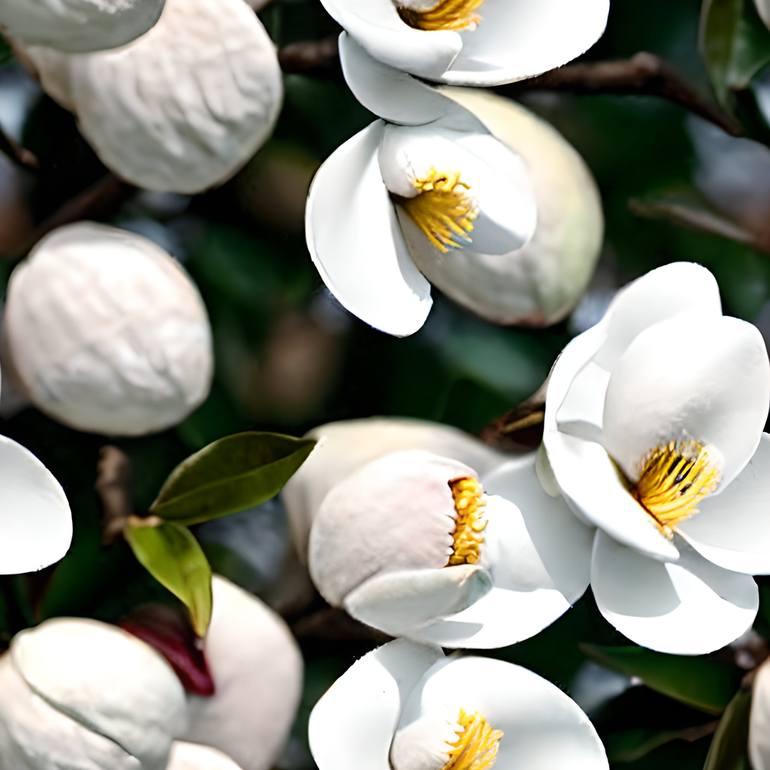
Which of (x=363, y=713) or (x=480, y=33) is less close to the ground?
(x=480, y=33)

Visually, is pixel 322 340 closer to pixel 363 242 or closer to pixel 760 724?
pixel 363 242

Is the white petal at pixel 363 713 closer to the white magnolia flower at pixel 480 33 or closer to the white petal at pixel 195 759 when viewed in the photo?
the white petal at pixel 195 759

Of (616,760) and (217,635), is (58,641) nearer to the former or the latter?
(217,635)

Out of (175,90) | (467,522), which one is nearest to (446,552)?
(467,522)

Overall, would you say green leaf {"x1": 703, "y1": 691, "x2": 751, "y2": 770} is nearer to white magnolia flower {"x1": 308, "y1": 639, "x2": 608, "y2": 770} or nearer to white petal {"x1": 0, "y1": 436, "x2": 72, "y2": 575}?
white magnolia flower {"x1": 308, "y1": 639, "x2": 608, "y2": 770}

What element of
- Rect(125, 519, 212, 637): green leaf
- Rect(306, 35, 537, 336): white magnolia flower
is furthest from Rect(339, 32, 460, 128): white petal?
Rect(125, 519, 212, 637): green leaf

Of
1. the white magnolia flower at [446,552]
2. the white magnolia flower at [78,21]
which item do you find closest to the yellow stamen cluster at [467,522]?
the white magnolia flower at [446,552]

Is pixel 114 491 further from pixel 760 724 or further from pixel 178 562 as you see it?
pixel 760 724

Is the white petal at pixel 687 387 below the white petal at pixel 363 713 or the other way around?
the other way around
